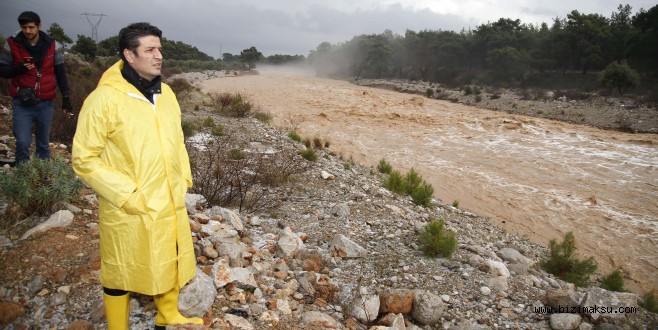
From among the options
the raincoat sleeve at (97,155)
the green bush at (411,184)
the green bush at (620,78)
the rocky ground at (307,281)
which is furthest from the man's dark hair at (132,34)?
the green bush at (620,78)

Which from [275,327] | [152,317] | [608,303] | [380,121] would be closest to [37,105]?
[152,317]

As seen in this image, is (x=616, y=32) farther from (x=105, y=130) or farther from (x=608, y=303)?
(x=105, y=130)

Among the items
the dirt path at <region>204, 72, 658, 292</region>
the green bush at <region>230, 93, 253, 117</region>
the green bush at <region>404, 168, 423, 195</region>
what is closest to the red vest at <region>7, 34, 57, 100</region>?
the green bush at <region>404, 168, 423, 195</region>

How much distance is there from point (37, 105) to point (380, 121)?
48.4 ft

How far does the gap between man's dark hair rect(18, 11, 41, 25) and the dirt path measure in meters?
7.45

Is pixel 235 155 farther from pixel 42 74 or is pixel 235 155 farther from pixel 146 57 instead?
pixel 146 57

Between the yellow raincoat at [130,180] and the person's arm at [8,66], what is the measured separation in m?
2.30

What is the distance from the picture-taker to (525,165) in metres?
11.6

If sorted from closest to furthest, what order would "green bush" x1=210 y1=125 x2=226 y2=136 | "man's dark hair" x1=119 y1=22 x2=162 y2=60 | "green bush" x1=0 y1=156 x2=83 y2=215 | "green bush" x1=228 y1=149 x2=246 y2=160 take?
1. "man's dark hair" x1=119 y1=22 x2=162 y2=60
2. "green bush" x1=0 y1=156 x2=83 y2=215
3. "green bush" x1=228 y1=149 x2=246 y2=160
4. "green bush" x1=210 y1=125 x2=226 y2=136

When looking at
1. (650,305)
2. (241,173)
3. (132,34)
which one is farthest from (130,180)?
(650,305)

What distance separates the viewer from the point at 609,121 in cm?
1812

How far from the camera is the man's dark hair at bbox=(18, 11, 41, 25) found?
10.5 feet

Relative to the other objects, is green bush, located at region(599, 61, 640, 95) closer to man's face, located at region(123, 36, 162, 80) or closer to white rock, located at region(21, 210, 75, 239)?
man's face, located at region(123, 36, 162, 80)

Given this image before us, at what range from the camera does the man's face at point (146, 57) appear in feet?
5.79
